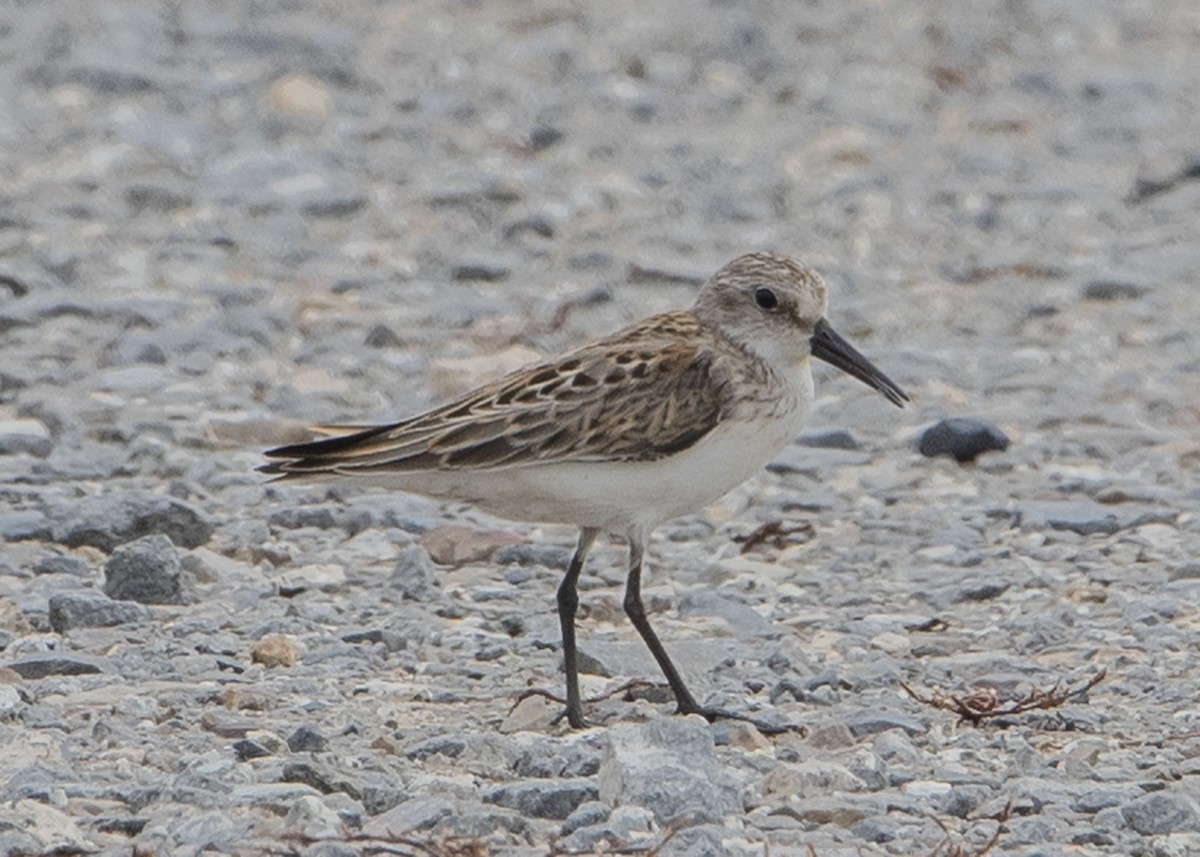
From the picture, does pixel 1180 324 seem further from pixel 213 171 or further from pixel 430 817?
pixel 430 817

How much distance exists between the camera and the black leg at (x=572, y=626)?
769 centimetres

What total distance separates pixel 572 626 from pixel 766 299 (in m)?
1.44

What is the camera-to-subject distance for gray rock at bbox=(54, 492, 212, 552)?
31.1 feet

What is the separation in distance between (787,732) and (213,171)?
27.4 ft

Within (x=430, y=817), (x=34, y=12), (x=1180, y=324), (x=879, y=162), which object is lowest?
(x=430, y=817)

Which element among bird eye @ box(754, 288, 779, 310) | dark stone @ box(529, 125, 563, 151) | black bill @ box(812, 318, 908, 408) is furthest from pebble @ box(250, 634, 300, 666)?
dark stone @ box(529, 125, 563, 151)

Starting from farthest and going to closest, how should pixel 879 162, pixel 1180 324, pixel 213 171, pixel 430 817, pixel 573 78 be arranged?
1. pixel 573 78
2. pixel 879 162
3. pixel 213 171
4. pixel 1180 324
5. pixel 430 817

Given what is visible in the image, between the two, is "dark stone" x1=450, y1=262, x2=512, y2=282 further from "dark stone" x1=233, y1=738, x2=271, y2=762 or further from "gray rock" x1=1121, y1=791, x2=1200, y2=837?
"gray rock" x1=1121, y1=791, x2=1200, y2=837

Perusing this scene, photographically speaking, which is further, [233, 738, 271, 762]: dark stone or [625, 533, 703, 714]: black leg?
[625, 533, 703, 714]: black leg

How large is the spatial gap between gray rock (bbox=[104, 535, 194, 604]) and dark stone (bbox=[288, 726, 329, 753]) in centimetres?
182

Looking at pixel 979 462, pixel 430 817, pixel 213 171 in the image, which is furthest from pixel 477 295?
pixel 430 817

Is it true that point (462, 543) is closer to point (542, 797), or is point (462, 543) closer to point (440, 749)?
point (440, 749)

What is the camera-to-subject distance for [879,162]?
15930 mm

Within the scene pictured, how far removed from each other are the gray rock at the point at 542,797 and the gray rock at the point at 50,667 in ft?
5.95
